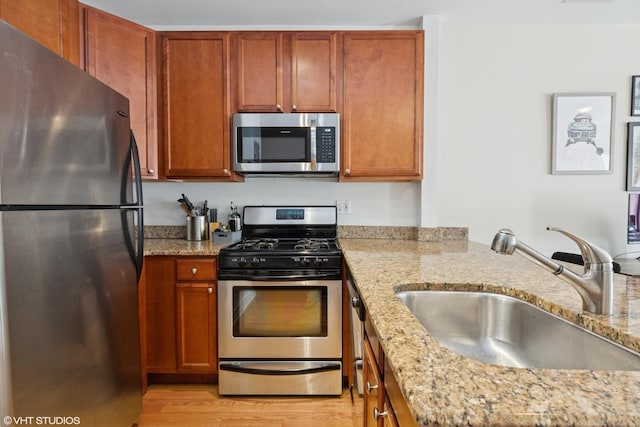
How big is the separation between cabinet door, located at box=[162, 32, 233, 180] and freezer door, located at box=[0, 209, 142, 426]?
0.77 m

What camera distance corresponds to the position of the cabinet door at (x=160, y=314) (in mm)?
1956

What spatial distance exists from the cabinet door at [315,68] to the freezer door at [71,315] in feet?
4.44

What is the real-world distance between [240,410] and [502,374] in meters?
1.76

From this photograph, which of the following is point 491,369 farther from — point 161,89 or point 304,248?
point 161,89

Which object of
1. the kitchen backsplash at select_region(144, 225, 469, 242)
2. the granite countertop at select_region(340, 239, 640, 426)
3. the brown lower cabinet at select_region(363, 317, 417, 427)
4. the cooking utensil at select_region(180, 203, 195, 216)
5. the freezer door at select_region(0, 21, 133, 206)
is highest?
the freezer door at select_region(0, 21, 133, 206)

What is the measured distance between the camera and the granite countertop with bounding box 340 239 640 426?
1.48ft

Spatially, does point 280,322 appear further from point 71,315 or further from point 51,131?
point 51,131

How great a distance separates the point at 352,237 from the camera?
8.08 ft

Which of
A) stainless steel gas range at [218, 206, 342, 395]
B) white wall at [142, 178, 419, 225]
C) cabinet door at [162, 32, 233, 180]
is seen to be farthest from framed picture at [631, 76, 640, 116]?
cabinet door at [162, 32, 233, 180]

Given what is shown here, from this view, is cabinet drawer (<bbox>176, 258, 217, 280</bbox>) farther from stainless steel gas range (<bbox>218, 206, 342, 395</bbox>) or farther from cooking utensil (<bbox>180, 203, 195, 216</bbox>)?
cooking utensil (<bbox>180, 203, 195, 216</bbox>)

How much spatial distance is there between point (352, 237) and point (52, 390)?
74.4 inches

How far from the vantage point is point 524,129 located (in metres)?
2.38

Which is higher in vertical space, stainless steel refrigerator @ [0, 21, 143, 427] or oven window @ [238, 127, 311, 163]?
oven window @ [238, 127, 311, 163]

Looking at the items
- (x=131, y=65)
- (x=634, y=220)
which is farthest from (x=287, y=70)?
(x=634, y=220)
